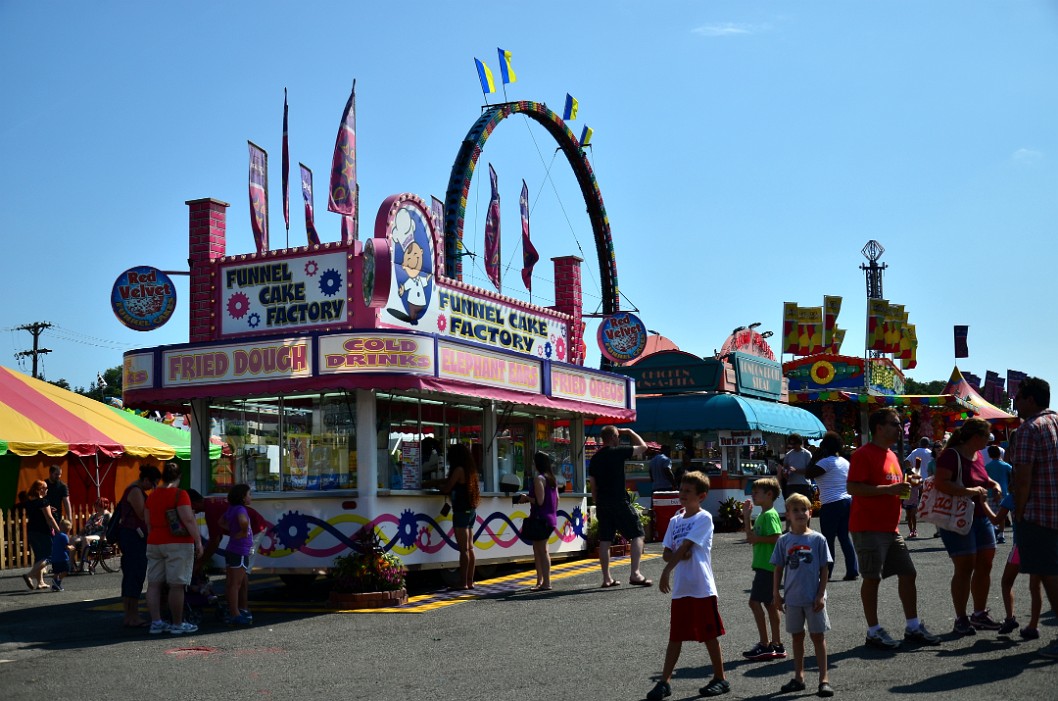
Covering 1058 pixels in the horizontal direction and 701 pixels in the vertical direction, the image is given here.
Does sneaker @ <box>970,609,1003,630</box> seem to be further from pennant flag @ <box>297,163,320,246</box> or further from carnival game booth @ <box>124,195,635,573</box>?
pennant flag @ <box>297,163,320,246</box>

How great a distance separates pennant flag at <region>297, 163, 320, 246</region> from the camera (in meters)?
16.0

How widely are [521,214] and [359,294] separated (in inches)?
293

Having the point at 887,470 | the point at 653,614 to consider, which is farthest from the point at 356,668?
the point at 887,470

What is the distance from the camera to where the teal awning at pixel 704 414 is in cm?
2733

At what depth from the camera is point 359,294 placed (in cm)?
1434

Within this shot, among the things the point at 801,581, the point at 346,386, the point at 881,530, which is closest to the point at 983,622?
the point at 881,530

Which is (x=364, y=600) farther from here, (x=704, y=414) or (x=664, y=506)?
(x=704, y=414)

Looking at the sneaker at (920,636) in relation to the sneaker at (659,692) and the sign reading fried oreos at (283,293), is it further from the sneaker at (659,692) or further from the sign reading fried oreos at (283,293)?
the sign reading fried oreos at (283,293)

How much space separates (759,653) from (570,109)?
20522mm

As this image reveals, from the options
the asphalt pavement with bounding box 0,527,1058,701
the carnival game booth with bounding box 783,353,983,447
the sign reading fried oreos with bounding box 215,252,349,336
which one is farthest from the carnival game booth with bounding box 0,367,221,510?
the carnival game booth with bounding box 783,353,983,447

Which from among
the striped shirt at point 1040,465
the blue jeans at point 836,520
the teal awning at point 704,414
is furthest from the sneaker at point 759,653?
the teal awning at point 704,414

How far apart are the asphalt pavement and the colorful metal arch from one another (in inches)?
389

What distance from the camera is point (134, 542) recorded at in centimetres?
1204

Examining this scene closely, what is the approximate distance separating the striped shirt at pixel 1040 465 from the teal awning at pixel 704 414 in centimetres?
1858
